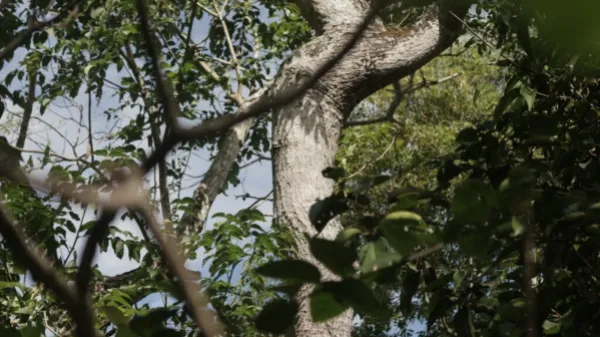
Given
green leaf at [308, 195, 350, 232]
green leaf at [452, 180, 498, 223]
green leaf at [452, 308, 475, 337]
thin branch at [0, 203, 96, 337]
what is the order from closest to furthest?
thin branch at [0, 203, 96, 337] → green leaf at [452, 180, 498, 223] → green leaf at [308, 195, 350, 232] → green leaf at [452, 308, 475, 337]

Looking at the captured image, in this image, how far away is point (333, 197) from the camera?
1.11 m

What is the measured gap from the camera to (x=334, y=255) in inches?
29.3

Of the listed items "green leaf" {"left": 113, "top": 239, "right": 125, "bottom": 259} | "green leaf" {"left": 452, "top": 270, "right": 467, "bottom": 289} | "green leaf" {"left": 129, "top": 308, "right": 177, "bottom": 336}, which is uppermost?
"green leaf" {"left": 113, "top": 239, "right": 125, "bottom": 259}

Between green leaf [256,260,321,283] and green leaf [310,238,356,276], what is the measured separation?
0.6 inches

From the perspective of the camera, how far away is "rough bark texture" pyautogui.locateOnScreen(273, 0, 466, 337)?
3545 millimetres

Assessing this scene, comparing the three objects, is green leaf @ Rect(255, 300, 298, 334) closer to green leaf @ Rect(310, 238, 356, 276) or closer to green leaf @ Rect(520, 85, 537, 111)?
green leaf @ Rect(310, 238, 356, 276)

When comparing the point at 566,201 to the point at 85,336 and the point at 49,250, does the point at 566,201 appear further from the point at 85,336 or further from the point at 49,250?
the point at 49,250

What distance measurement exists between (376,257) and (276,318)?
4.7 inches

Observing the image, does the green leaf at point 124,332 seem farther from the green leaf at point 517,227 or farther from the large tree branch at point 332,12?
the large tree branch at point 332,12

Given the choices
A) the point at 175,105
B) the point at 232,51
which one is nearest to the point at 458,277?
the point at 175,105

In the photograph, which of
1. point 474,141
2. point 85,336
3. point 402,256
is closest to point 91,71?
point 474,141

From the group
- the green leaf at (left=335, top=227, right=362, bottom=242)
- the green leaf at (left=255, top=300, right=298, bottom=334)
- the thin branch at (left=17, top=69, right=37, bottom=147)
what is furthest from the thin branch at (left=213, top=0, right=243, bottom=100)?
the green leaf at (left=255, top=300, right=298, bottom=334)

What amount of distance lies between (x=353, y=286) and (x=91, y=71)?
455cm

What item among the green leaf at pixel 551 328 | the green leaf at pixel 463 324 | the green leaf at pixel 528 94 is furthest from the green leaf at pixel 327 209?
the green leaf at pixel 528 94
